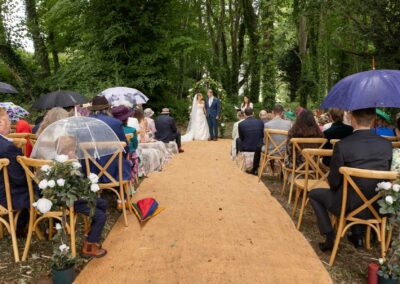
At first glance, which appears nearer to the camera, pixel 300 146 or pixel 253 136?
pixel 300 146

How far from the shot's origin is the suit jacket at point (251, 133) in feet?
26.0

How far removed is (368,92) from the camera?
374 cm

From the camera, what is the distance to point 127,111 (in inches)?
236

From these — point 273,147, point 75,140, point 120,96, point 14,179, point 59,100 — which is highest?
point 120,96

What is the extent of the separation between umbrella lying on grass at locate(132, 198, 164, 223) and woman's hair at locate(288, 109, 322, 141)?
2.40 metres

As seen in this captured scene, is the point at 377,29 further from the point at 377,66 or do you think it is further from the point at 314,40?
the point at 314,40

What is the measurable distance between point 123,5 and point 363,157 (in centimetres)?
1336

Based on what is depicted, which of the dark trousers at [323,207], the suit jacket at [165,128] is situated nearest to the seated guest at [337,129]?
the dark trousers at [323,207]

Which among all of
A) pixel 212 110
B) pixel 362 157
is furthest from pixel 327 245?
pixel 212 110

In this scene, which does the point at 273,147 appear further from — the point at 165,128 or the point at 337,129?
the point at 165,128

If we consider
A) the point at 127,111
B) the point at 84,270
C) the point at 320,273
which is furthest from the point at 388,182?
the point at 127,111

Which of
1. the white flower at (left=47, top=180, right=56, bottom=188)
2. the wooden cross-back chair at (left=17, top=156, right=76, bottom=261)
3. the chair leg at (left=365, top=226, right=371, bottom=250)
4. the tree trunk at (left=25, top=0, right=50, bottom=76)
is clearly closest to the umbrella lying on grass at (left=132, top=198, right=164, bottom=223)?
the wooden cross-back chair at (left=17, top=156, right=76, bottom=261)

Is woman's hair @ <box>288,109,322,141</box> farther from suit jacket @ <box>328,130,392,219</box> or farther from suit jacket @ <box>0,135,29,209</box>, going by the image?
suit jacket @ <box>0,135,29,209</box>

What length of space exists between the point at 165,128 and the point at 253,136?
10.6 feet
